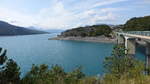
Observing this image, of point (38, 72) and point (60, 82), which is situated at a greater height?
point (60, 82)

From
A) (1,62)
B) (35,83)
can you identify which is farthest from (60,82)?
(1,62)

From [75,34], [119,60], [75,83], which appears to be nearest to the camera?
[75,83]

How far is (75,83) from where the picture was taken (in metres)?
4.03

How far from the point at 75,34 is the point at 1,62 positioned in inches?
3643

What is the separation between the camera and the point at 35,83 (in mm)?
4430

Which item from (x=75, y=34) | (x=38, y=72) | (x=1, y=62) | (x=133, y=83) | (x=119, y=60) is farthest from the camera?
(x=75, y=34)

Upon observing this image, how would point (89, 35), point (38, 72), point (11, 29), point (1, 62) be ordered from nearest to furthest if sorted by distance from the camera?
point (1, 62) → point (38, 72) → point (89, 35) → point (11, 29)

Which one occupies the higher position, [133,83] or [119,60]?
[133,83]

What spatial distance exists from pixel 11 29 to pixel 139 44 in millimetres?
171451

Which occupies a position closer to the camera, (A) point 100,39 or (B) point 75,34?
(A) point 100,39

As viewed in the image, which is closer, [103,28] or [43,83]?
[43,83]

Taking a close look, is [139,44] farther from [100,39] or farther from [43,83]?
[43,83]

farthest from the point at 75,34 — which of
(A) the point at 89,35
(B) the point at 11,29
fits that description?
(B) the point at 11,29

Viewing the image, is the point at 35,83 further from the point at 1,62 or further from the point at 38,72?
the point at 38,72
